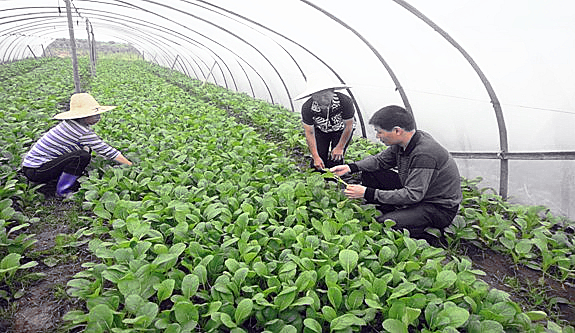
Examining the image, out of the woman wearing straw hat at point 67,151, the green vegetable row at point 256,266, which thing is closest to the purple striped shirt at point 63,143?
the woman wearing straw hat at point 67,151

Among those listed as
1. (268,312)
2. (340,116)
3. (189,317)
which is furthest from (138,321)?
(340,116)

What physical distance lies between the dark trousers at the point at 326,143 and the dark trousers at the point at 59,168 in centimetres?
261

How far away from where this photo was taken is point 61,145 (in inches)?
157

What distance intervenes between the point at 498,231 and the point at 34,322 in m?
3.56

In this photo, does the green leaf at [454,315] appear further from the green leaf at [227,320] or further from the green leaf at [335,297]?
the green leaf at [227,320]

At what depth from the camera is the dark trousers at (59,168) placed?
385 cm

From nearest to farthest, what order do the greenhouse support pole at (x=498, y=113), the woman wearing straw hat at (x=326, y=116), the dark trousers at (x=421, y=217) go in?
the dark trousers at (x=421, y=217), the greenhouse support pole at (x=498, y=113), the woman wearing straw hat at (x=326, y=116)

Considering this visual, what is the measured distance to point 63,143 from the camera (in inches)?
157

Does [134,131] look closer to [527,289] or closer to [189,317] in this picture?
[189,317]

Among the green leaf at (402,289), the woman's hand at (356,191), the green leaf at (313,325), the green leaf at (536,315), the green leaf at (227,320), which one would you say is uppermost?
the woman's hand at (356,191)

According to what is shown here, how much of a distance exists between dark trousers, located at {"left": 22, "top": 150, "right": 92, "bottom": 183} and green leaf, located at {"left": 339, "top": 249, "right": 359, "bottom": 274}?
2975mm

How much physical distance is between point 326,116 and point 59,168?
2906 mm

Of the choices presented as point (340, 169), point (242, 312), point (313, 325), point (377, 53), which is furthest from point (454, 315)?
point (377, 53)

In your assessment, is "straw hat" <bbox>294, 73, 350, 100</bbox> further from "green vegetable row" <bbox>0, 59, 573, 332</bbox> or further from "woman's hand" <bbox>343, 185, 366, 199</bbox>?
"woman's hand" <bbox>343, 185, 366, 199</bbox>
